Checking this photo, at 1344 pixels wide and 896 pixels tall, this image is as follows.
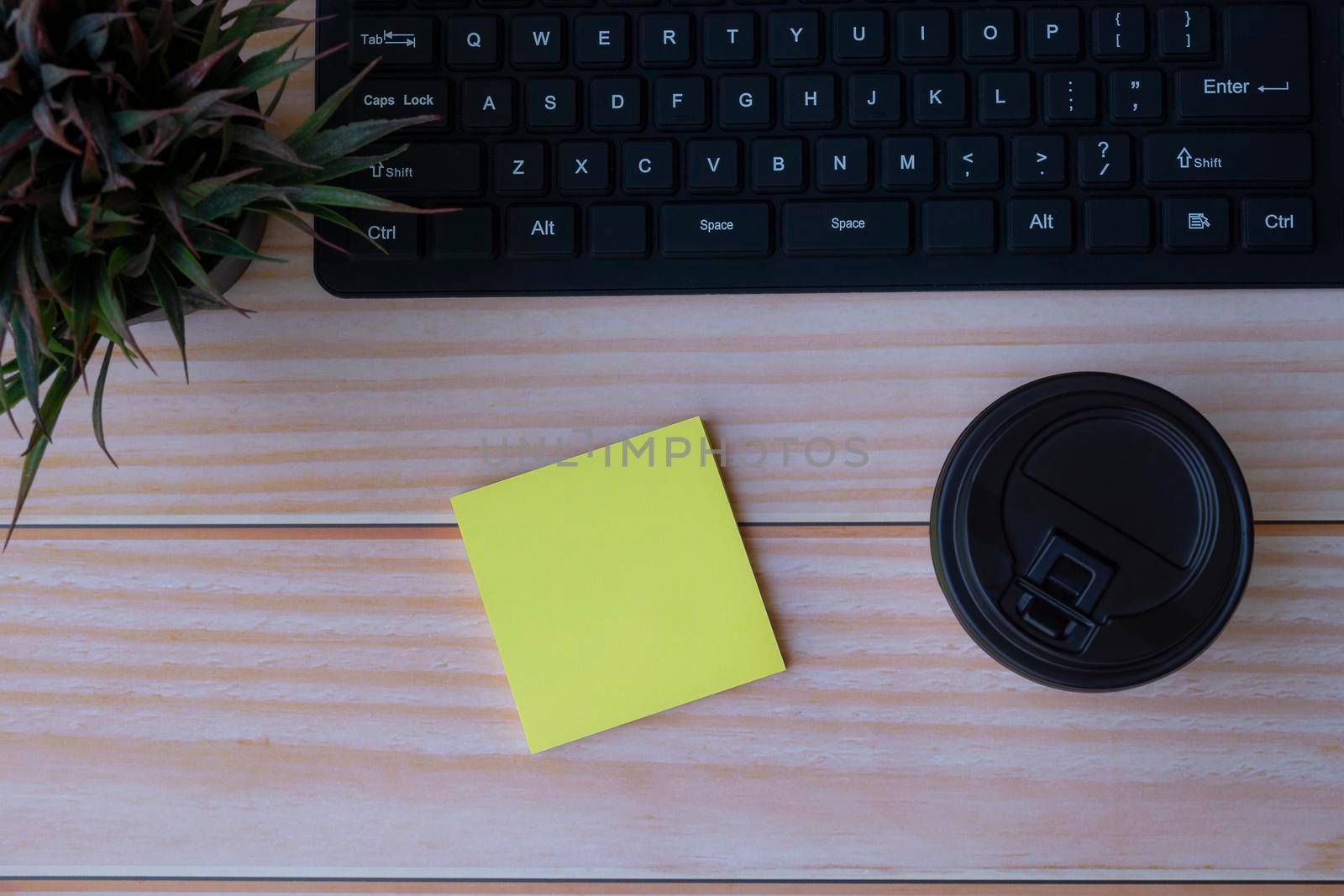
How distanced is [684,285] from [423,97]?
167 millimetres

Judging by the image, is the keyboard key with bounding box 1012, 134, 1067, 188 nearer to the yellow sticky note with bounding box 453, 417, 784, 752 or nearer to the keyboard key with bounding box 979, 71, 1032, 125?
the keyboard key with bounding box 979, 71, 1032, 125

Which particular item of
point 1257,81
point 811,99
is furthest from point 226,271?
point 1257,81

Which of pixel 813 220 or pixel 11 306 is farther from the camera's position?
pixel 813 220

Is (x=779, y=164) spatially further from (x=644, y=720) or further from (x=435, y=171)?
(x=644, y=720)

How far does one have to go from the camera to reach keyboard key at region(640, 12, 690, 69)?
1.63 ft

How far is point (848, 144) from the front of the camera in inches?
19.5

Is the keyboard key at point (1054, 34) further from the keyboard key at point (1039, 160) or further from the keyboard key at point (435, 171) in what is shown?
the keyboard key at point (435, 171)

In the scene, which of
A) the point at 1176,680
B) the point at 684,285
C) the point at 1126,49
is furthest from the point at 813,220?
the point at 1176,680

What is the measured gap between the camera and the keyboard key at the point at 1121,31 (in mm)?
492

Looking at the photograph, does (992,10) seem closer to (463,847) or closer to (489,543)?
(489,543)

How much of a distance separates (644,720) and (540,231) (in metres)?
0.26

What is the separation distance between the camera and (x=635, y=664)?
51 centimetres

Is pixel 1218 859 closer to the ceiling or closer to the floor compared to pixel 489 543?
closer to the floor

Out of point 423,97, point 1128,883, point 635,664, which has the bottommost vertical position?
point 1128,883
